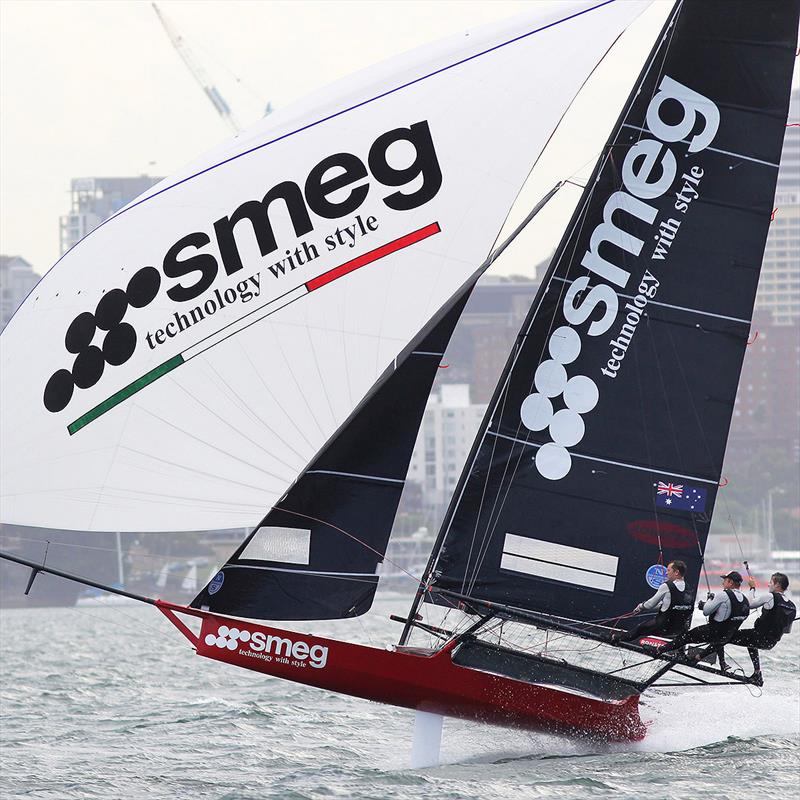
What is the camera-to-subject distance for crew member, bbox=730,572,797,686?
7.99 meters

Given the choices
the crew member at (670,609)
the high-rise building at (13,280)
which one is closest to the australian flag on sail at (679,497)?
the crew member at (670,609)

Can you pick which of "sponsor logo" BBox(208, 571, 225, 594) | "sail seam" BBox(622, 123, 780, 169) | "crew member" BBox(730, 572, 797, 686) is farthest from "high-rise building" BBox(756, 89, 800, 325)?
"sponsor logo" BBox(208, 571, 225, 594)

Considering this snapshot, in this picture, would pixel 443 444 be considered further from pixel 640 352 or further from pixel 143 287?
pixel 143 287

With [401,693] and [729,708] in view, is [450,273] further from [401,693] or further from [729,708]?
[729,708]

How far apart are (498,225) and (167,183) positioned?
1.71 meters

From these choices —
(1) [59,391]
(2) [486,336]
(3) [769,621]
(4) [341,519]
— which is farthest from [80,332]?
(2) [486,336]

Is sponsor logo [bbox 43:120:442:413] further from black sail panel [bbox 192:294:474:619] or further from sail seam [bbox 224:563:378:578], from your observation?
sail seam [bbox 224:563:378:578]

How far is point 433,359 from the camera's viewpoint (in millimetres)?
7816

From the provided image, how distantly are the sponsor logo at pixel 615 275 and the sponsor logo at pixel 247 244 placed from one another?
3.44ft

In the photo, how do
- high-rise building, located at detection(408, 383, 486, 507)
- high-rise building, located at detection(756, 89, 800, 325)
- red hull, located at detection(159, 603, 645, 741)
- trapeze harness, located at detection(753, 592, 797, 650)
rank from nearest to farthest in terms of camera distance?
red hull, located at detection(159, 603, 645, 741) → trapeze harness, located at detection(753, 592, 797, 650) → high-rise building, located at detection(408, 383, 486, 507) → high-rise building, located at detection(756, 89, 800, 325)

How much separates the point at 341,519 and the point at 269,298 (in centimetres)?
121

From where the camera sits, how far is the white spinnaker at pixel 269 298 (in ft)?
24.2

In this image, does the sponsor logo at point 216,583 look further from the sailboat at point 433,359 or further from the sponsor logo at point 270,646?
the sponsor logo at point 270,646

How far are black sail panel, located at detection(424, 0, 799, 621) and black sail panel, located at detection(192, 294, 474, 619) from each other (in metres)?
0.44
